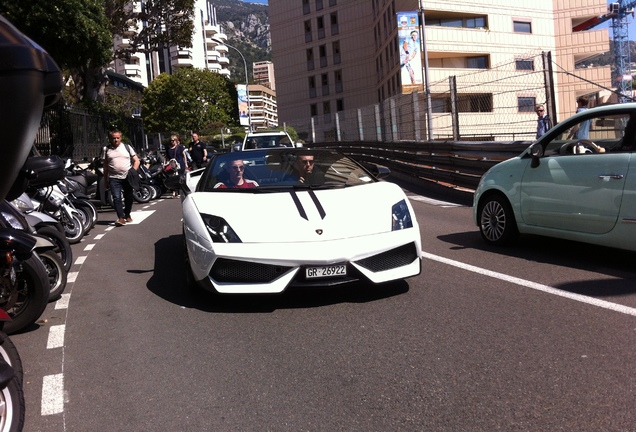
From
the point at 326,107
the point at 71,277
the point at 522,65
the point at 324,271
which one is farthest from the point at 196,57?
the point at 324,271

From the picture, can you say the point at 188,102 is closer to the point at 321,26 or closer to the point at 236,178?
the point at 321,26

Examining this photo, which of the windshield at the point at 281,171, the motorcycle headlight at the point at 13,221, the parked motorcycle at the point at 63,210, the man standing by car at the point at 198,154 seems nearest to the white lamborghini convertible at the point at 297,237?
the windshield at the point at 281,171

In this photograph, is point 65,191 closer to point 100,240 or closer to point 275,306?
point 100,240

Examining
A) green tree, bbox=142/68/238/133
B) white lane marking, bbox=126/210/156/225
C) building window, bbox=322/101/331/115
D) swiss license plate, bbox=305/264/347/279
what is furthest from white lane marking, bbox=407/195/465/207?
building window, bbox=322/101/331/115

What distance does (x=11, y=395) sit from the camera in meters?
3.17

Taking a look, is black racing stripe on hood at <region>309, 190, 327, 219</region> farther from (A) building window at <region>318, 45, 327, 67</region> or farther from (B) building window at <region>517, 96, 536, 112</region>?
(A) building window at <region>318, 45, 327, 67</region>

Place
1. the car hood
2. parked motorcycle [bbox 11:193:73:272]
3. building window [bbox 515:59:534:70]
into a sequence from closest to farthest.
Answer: the car hood < parked motorcycle [bbox 11:193:73:272] < building window [bbox 515:59:534:70]

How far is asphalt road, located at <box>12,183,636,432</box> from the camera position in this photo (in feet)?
11.6

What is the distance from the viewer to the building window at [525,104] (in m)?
13.8

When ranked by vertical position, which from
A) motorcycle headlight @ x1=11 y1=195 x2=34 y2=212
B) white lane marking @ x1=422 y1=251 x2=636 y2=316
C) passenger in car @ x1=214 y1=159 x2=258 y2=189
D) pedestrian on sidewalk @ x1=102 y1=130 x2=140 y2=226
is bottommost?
white lane marking @ x1=422 y1=251 x2=636 y2=316

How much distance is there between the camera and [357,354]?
4480 mm

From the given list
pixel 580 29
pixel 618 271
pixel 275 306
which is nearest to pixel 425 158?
pixel 618 271

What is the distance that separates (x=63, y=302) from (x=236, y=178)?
6.71 ft

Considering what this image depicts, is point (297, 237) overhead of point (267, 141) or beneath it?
beneath
